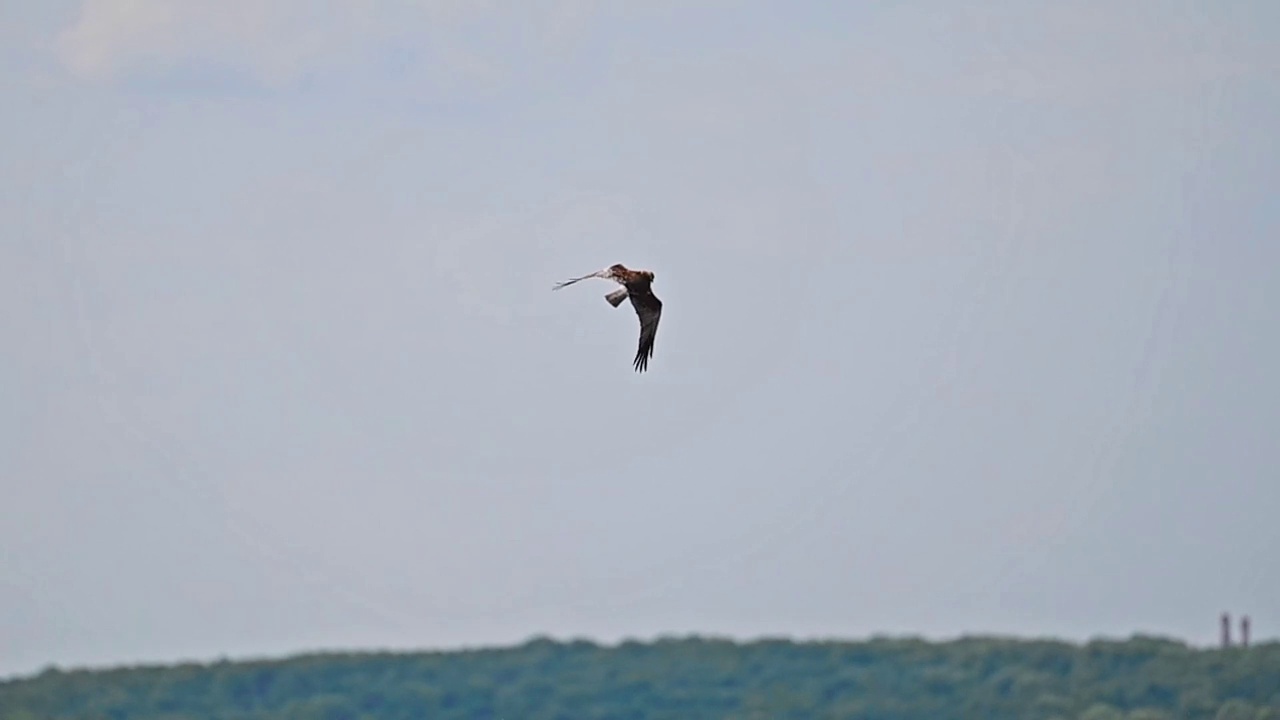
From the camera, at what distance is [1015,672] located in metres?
125

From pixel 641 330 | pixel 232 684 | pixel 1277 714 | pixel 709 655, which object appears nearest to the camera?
pixel 641 330

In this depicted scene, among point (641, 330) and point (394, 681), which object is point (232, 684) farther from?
point (641, 330)

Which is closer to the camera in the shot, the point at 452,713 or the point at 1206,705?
the point at 1206,705

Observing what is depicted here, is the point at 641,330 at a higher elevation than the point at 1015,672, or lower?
lower

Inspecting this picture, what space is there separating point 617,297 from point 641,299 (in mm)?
303

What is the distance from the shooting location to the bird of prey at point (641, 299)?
1271 inches

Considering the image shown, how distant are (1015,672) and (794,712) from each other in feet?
28.6

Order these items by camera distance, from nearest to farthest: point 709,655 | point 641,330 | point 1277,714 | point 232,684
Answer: point 641,330 < point 1277,714 < point 232,684 < point 709,655

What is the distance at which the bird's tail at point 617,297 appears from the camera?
3222 centimetres

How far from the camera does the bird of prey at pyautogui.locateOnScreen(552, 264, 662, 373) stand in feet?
106

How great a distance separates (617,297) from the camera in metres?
32.3

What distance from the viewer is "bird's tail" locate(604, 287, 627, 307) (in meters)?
32.2

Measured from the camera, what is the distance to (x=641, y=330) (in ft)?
107

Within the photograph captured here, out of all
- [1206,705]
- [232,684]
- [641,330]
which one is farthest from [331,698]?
[641,330]
